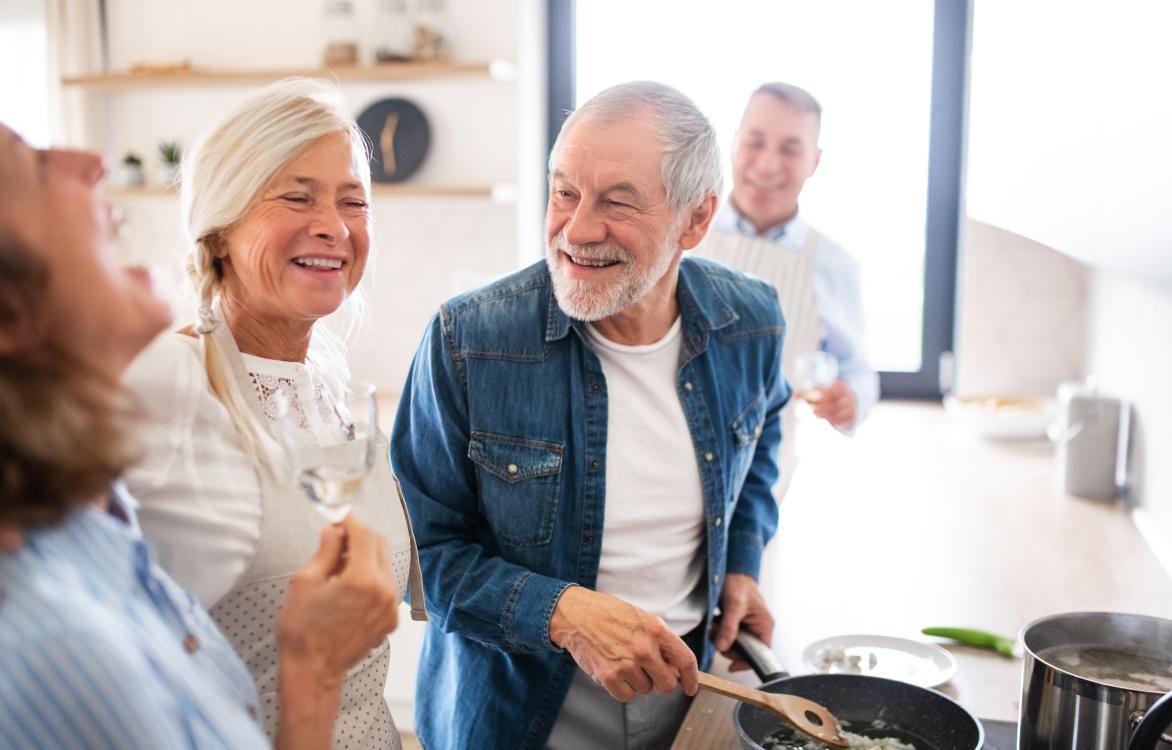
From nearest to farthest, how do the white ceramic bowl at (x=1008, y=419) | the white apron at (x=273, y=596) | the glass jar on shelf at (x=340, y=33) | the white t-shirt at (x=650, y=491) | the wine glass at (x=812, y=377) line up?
the white apron at (x=273, y=596)
the white t-shirt at (x=650, y=491)
the wine glass at (x=812, y=377)
the white ceramic bowl at (x=1008, y=419)
the glass jar on shelf at (x=340, y=33)

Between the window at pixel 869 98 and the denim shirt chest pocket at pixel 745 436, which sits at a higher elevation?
the window at pixel 869 98

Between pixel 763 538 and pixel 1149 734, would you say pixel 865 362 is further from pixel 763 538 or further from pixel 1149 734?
pixel 1149 734

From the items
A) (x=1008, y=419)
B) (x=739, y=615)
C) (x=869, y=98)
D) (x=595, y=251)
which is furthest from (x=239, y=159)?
(x=869, y=98)

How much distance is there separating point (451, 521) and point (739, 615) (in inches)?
16.8

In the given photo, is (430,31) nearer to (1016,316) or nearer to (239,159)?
(1016,316)

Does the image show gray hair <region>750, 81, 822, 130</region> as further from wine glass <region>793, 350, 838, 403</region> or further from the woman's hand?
the woman's hand

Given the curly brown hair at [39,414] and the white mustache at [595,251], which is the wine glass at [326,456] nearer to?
the curly brown hair at [39,414]

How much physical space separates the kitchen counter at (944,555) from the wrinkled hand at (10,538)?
2.57 feet

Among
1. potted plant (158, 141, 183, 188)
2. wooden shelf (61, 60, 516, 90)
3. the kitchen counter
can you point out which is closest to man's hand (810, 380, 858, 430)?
the kitchen counter

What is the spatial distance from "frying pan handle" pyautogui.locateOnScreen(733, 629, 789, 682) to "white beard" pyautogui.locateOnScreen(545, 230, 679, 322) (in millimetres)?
475

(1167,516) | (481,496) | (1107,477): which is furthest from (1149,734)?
(1107,477)

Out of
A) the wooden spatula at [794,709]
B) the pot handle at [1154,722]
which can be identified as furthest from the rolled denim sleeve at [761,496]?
the pot handle at [1154,722]

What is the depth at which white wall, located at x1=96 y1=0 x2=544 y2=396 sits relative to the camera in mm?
3188

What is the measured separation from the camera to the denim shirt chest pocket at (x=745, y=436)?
148 cm
